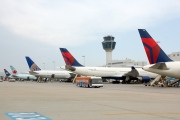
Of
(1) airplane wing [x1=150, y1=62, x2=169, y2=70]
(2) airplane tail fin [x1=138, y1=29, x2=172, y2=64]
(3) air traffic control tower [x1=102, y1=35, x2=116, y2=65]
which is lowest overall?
(1) airplane wing [x1=150, y1=62, x2=169, y2=70]

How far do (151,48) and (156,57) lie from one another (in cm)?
161

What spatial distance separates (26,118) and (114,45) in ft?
479

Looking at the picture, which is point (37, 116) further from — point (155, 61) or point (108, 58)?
point (108, 58)

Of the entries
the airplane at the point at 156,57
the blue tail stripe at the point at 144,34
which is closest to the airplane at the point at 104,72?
the airplane at the point at 156,57

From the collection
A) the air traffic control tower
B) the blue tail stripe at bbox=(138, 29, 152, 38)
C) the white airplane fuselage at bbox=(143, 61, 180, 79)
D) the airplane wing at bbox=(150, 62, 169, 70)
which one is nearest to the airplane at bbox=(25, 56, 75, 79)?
the blue tail stripe at bbox=(138, 29, 152, 38)

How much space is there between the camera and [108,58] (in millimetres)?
155875

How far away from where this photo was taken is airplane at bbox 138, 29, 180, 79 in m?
39.6

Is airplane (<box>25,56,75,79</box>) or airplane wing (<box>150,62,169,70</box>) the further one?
airplane (<box>25,56,75,79</box>)

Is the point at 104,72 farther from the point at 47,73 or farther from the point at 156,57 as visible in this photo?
the point at 156,57

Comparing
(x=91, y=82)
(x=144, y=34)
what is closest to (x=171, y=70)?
(x=144, y=34)

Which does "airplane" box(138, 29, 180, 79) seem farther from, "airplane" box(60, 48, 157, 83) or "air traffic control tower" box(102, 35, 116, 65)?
"air traffic control tower" box(102, 35, 116, 65)

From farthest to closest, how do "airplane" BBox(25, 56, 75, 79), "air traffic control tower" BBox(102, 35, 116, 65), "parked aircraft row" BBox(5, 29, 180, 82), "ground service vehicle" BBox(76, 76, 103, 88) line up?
"air traffic control tower" BBox(102, 35, 116, 65) → "airplane" BBox(25, 56, 75, 79) → "ground service vehicle" BBox(76, 76, 103, 88) → "parked aircraft row" BBox(5, 29, 180, 82)

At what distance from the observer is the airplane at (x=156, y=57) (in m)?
39.6

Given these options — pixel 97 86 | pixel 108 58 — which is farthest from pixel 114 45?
pixel 97 86
